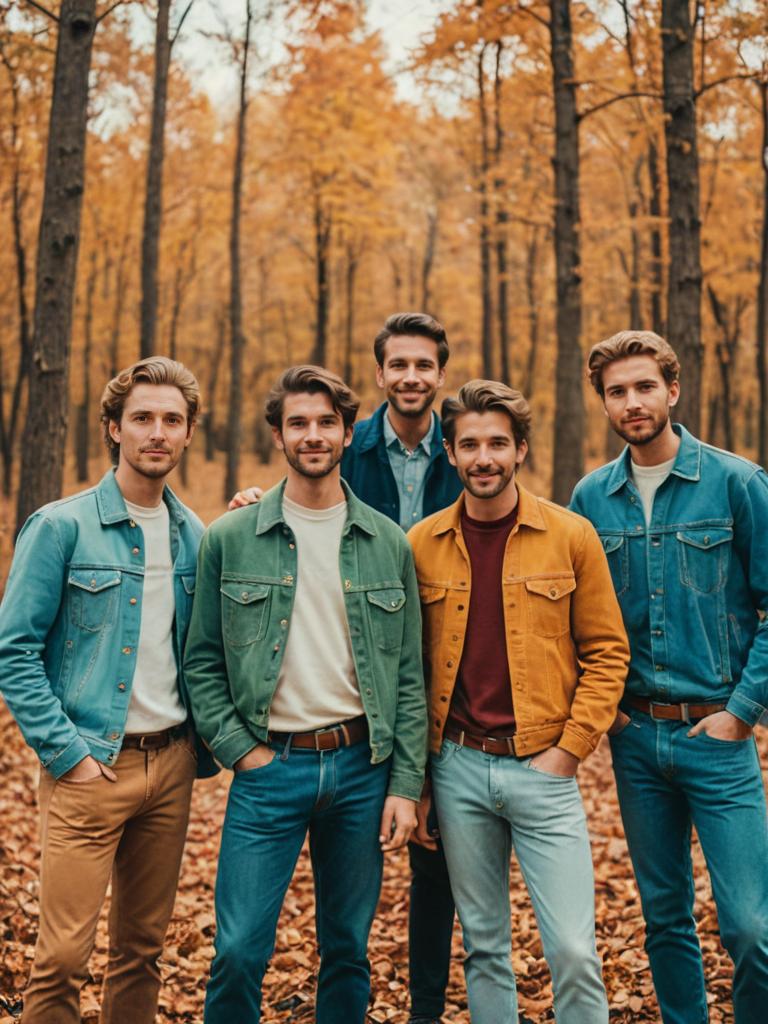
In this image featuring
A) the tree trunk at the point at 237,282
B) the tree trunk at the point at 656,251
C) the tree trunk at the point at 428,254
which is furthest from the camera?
the tree trunk at the point at 428,254

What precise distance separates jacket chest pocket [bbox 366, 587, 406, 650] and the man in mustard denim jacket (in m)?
0.18

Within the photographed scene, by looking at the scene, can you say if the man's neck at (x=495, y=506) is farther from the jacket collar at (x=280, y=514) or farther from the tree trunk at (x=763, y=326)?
the tree trunk at (x=763, y=326)

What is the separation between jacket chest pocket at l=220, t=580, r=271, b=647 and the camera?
11.0ft

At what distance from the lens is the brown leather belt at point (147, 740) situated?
3.34 meters

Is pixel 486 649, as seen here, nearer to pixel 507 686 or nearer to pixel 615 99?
pixel 507 686

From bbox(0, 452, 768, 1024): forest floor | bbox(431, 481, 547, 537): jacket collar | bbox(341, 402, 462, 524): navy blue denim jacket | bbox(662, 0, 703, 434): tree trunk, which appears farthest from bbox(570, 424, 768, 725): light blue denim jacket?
bbox(662, 0, 703, 434): tree trunk

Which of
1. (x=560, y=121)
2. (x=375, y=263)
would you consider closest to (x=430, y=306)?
(x=375, y=263)

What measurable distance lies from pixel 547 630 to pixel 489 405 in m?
0.91

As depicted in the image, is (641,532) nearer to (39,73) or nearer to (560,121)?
(560,121)

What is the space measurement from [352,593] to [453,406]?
0.86 metres

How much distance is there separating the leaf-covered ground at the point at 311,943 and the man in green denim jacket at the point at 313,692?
140cm

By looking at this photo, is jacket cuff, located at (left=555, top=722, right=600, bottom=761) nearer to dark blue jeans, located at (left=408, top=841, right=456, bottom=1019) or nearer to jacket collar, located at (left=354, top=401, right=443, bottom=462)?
dark blue jeans, located at (left=408, top=841, right=456, bottom=1019)

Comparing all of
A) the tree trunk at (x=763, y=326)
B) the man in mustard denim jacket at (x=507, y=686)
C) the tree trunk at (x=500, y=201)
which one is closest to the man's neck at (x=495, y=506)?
the man in mustard denim jacket at (x=507, y=686)

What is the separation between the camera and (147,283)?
13531mm
